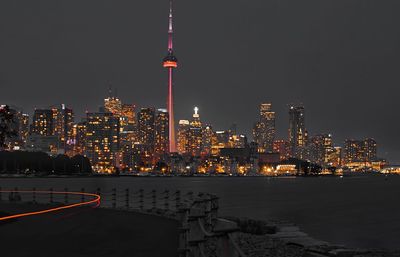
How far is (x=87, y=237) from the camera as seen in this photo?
70.6ft

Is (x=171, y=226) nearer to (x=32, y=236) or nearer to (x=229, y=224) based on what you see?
(x=32, y=236)

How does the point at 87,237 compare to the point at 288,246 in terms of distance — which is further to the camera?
the point at 288,246

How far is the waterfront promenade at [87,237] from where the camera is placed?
57.1ft

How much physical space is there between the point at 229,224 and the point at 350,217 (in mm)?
73071

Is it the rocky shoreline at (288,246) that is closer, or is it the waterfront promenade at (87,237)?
the waterfront promenade at (87,237)

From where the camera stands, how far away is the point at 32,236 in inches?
854

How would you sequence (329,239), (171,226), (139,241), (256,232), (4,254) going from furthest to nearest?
(329,239) < (256,232) < (171,226) < (139,241) < (4,254)

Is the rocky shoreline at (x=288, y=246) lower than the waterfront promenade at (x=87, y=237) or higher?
lower

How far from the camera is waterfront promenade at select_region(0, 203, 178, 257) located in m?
17.4

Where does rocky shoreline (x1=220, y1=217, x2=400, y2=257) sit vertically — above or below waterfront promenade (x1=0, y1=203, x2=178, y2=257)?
below

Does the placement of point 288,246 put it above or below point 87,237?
below

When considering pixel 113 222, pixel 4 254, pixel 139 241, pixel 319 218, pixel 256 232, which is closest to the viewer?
pixel 4 254

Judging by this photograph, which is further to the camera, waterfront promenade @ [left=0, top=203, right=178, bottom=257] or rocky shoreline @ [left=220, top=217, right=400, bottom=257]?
rocky shoreline @ [left=220, top=217, right=400, bottom=257]

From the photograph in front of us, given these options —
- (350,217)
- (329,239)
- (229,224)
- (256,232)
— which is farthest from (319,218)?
(229,224)
